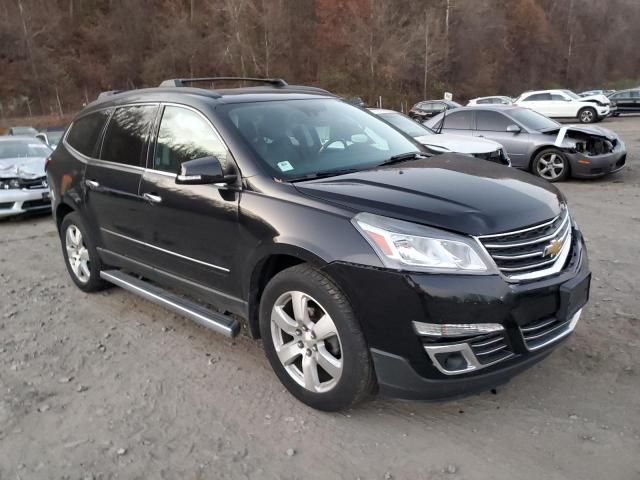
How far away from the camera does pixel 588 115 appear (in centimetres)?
2581

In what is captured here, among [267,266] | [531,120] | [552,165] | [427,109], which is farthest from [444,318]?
[427,109]

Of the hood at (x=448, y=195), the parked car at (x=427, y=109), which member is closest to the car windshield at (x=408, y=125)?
the hood at (x=448, y=195)

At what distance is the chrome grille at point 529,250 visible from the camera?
270 centimetres

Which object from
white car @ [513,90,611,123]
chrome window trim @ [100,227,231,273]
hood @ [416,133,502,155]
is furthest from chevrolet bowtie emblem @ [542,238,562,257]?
white car @ [513,90,611,123]

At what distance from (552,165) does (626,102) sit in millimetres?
23084

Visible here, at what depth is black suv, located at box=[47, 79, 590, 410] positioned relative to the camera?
2656 mm

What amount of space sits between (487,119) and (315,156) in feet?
27.8

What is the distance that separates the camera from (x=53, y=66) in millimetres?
42188

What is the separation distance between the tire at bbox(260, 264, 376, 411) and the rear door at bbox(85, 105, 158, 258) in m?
1.55

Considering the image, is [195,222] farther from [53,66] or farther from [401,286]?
[53,66]

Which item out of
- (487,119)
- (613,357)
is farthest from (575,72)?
(613,357)

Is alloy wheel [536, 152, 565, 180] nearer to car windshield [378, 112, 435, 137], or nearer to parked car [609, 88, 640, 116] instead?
car windshield [378, 112, 435, 137]

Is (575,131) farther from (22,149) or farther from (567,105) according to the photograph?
(567,105)

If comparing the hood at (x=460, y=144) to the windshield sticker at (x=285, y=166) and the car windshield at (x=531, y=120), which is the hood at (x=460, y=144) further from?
the windshield sticker at (x=285, y=166)
